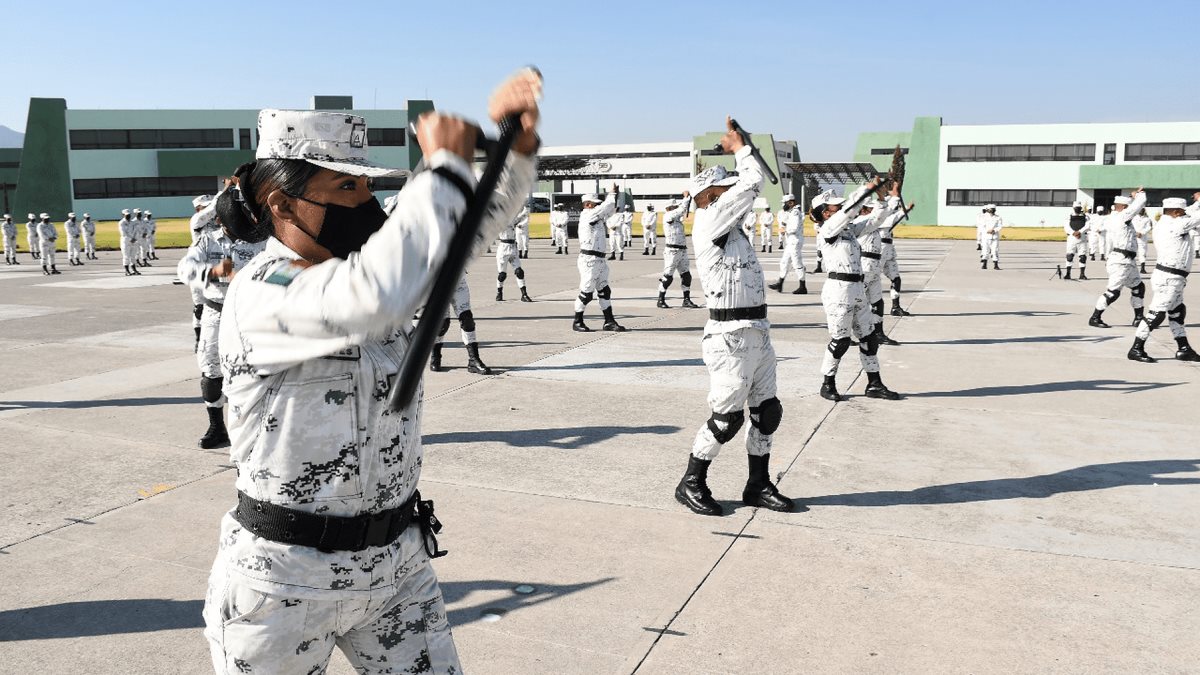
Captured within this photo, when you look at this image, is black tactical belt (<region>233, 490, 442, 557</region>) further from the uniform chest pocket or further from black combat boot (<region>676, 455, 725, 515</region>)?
black combat boot (<region>676, 455, 725, 515</region>)

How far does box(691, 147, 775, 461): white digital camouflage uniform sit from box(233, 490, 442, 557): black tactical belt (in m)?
3.64

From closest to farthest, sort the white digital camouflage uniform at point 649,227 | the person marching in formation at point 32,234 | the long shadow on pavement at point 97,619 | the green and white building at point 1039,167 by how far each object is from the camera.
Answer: the long shadow on pavement at point 97,619
the person marching in formation at point 32,234
the white digital camouflage uniform at point 649,227
the green and white building at point 1039,167

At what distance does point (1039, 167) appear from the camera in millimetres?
55188

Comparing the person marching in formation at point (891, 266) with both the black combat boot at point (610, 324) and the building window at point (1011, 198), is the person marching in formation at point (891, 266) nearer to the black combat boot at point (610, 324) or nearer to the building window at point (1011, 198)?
the black combat boot at point (610, 324)

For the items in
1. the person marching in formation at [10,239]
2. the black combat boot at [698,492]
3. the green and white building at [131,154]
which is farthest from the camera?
the green and white building at [131,154]

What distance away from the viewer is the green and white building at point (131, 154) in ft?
193

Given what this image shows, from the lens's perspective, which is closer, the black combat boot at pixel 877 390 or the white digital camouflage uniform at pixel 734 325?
the white digital camouflage uniform at pixel 734 325

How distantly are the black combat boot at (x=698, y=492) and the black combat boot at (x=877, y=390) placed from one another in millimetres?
3861

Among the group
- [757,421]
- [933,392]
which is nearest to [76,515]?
[757,421]

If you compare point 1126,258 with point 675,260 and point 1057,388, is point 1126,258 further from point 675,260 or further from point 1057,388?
point 675,260

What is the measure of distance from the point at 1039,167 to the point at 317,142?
199ft

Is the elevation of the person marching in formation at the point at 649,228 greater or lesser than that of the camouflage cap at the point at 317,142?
lesser

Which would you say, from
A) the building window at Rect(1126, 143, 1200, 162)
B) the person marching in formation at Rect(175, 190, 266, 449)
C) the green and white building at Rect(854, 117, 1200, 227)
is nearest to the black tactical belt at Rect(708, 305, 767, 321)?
the person marching in formation at Rect(175, 190, 266, 449)

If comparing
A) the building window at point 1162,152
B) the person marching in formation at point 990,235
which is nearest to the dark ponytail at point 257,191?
the person marching in formation at point 990,235
